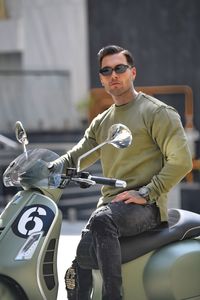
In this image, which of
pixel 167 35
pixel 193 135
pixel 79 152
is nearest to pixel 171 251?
pixel 79 152

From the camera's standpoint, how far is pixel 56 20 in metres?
15.4

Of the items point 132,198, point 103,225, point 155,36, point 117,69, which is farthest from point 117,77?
point 155,36

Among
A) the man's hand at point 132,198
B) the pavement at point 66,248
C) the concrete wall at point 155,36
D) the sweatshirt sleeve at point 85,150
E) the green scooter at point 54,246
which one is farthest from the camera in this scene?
the concrete wall at point 155,36

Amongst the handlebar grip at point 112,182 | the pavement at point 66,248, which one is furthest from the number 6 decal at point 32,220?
the pavement at point 66,248

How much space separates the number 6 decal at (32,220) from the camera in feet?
14.0

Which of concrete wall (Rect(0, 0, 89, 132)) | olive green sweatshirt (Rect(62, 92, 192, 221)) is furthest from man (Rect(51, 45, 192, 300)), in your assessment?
concrete wall (Rect(0, 0, 89, 132))

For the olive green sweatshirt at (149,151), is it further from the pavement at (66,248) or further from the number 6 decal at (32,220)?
the pavement at (66,248)

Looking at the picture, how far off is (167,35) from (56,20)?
2.48m

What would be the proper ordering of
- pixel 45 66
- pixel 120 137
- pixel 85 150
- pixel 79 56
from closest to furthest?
pixel 120 137 < pixel 85 150 < pixel 79 56 < pixel 45 66

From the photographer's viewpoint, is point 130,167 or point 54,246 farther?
point 130,167

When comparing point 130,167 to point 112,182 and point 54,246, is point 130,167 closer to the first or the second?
point 112,182

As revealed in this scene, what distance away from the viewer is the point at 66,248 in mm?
7680

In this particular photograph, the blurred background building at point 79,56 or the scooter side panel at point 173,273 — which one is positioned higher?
the scooter side panel at point 173,273

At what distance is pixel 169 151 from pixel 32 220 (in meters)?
0.83
